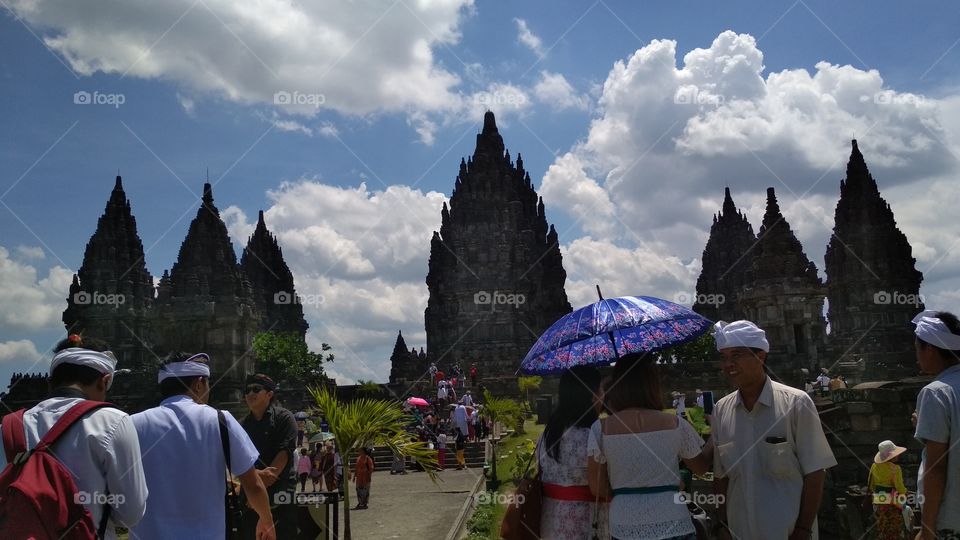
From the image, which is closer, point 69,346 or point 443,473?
point 69,346

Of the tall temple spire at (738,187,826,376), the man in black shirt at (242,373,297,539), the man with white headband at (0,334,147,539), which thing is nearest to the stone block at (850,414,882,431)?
the man in black shirt at (242,373,297,539)

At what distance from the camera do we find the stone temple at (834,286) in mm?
30828

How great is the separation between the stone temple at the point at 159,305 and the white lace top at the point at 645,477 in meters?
29.6

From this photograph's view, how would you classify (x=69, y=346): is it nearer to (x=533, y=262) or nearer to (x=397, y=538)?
(x=397, y=538)

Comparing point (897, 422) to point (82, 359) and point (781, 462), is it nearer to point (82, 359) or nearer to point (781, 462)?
point (781, 462)

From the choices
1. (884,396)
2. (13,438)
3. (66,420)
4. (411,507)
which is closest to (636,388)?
(66,420)

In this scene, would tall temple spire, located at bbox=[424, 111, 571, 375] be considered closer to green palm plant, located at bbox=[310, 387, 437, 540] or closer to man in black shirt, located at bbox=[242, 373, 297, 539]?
green palm plant, located at bbox=[310, 387, 437, 540]

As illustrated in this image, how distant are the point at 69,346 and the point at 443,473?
16066mm

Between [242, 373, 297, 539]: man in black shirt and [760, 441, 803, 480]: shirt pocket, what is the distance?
3627mm

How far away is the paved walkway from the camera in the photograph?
38.6 ft

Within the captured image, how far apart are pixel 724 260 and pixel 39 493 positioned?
6189 cm

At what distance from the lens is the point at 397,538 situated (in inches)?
443

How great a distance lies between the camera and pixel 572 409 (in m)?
4.53

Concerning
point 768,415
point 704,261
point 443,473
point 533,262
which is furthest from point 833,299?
point 768,415
